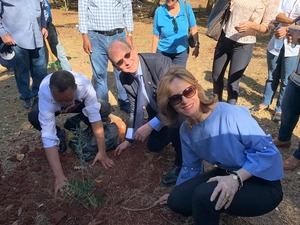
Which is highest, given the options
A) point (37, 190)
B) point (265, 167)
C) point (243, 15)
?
point (243, 15)

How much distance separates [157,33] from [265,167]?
2.65 m

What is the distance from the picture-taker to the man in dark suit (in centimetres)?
312

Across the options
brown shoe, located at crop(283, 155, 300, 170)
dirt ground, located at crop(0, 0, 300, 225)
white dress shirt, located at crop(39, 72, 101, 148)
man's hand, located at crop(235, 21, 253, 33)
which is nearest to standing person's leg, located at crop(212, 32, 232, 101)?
man's hand, located at crop(235, 21, 253, 33)

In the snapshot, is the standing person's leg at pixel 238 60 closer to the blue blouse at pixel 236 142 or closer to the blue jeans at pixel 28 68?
the blue blouse at pixel 236 142

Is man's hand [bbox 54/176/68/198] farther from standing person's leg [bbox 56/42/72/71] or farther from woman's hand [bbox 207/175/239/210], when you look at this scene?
standing person's leg [bbox 56/42/72/71]

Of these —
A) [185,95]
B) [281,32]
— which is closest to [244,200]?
[185,95]

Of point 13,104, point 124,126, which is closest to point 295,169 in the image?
point 124,126

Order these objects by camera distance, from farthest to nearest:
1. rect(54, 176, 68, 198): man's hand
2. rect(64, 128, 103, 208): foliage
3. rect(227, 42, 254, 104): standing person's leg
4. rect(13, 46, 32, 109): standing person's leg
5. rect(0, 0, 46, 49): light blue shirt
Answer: rect(13, 46, 32, 109): standing person's leg → rect(0, 0, 46, 49): light blue shirt → rect(227, 42, 254, 104): standing person's leg → rect(54, 176, 68, 198): man's hand → rect(64, 128, 103, 208): foliage

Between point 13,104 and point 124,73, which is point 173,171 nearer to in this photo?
point 124,73

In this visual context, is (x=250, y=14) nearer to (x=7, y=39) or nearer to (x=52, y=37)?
(x=7, y=39)

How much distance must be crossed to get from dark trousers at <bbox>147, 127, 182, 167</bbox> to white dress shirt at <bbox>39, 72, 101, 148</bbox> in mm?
580

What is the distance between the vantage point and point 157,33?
4484 mm

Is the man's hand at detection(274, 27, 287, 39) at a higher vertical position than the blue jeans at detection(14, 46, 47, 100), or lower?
higher

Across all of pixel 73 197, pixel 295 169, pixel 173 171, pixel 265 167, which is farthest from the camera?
pixel 295 169
